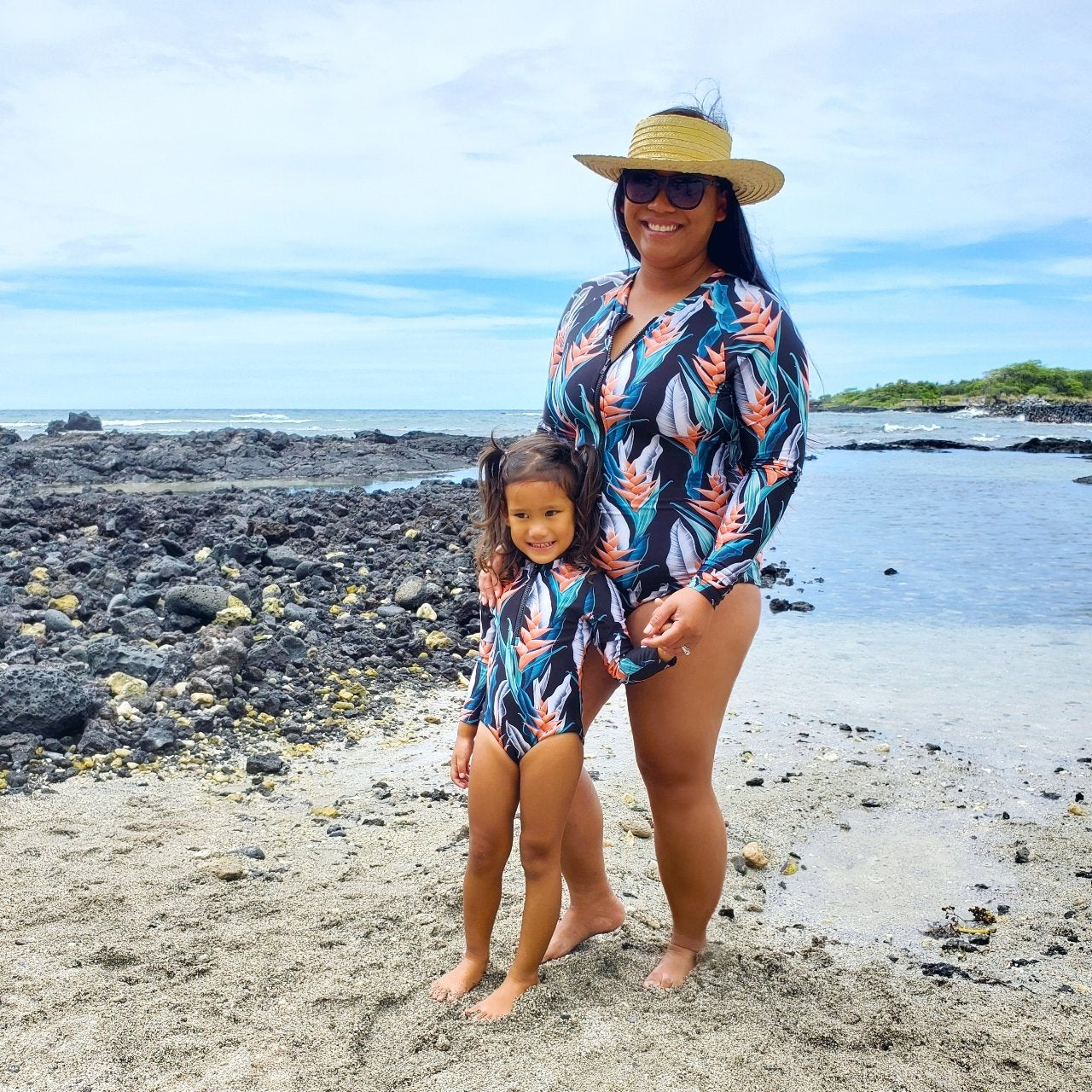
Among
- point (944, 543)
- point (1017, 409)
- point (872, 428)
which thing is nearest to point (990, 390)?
point (1017, 409)

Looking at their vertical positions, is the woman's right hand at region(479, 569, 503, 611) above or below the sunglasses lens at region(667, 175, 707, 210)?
below

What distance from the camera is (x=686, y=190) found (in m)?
2.64

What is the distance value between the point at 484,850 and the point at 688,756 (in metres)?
0.58

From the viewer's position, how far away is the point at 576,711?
265 centimetres

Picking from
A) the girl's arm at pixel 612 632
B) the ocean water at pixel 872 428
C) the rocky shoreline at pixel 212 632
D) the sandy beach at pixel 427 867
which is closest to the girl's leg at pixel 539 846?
the sandy beach at pixel 427 867

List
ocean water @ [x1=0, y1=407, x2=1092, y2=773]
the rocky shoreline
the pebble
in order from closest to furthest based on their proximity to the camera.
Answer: the pebble < the rocky shoreline < ocean water @ [x1=0, y1=407, x2=1092, y2=773]

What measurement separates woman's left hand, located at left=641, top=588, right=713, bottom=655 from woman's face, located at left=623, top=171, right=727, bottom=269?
85 cm

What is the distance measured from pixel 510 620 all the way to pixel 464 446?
26853mm

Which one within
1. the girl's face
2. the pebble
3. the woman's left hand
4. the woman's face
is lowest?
the pebble

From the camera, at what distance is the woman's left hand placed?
2.50 m

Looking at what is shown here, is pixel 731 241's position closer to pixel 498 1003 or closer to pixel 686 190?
pixel 686 190

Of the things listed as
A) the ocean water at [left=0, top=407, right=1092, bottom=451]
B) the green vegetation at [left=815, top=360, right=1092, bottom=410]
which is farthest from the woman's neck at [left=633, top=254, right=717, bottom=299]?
the green vegetation at [left=815, top=360, right=1092, bottom=410]

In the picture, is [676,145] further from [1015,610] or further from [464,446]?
[464,446]

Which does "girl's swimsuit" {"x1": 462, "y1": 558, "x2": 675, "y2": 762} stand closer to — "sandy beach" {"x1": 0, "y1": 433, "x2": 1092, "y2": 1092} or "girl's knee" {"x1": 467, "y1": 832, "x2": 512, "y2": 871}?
"girl's knee" {"x1": 467, "y1": 832, "x2": 512, "y2": 871}
